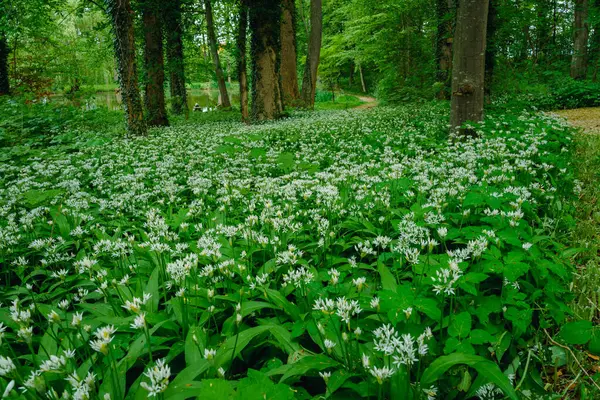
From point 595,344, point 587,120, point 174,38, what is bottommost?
point 595,344

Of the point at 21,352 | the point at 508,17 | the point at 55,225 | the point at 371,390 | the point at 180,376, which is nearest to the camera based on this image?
the point at 371,390

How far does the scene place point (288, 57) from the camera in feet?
65.5

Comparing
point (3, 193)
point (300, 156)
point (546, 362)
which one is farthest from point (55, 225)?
point (546, 362)

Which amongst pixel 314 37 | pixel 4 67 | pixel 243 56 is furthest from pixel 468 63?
pixel 4 67

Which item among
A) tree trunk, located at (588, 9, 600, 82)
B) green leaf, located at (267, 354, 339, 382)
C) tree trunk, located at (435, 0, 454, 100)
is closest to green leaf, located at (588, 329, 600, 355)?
green leaf, located at (267, 354, 339, 382)

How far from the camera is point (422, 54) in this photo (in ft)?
67.4

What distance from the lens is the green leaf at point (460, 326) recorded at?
1808mm

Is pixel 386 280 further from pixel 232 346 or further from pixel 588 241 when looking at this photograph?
pixel 588 241

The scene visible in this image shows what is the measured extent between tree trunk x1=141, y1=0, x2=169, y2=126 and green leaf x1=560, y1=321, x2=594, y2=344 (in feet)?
50.7

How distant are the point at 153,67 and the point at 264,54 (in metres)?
5.01

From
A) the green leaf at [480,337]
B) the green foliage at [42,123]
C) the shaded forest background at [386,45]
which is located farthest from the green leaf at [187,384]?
the shaded forest background at [386,45]

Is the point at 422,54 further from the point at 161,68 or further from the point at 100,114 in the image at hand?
the point at 100,114

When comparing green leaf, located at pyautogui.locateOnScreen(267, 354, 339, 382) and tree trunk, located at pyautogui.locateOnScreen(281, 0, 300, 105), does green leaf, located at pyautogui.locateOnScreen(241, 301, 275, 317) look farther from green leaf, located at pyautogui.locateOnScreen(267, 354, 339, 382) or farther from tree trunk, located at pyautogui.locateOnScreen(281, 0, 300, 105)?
tree trunk, located at pyautogui.locateOnScreen(281, 0, 300, 105)

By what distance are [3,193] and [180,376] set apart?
17.2 feet
